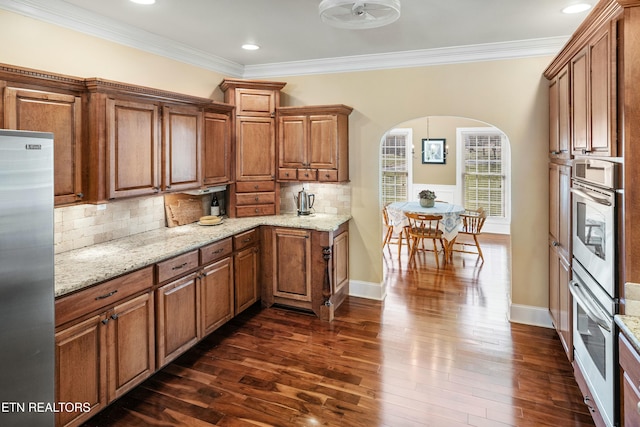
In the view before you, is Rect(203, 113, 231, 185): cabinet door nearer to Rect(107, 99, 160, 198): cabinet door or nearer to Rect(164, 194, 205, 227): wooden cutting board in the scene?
Rect(164, 194, 205, 227): wooden cutting board

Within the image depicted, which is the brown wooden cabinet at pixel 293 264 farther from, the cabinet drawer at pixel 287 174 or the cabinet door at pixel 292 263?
the cabinet drawer at pixel 287 174

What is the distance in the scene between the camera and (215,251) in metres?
3.46

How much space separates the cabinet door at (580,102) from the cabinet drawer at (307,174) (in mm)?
2415

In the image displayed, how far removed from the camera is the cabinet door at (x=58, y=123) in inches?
89.7

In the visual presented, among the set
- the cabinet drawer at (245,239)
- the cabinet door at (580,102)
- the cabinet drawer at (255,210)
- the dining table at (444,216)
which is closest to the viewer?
the cabinet door at (580,102)

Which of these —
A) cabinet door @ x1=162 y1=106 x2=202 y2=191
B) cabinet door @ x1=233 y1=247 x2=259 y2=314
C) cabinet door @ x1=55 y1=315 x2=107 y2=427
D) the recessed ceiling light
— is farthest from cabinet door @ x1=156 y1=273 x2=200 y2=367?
the recessed ceiling light

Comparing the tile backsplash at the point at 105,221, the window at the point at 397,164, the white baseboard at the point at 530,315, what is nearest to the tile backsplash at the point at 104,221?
the tile backsplash at the point at 105,221

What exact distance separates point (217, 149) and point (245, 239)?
98 centimetres

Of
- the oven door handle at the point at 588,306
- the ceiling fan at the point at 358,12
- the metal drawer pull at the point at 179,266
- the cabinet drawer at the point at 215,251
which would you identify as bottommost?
the oven door handle at the point at 588,306

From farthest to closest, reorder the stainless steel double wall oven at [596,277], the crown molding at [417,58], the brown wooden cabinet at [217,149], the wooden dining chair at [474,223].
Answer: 1. the wooden dining chair at [474,223]
2. the brown wooden cabinet at [217,149]
3. the crown molding at [417,58]
4. the stainless steel double wall oven at [596,277]

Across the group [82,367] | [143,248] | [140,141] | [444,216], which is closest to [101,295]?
[82,367]

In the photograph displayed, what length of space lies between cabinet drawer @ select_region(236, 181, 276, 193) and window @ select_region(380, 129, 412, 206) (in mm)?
4656

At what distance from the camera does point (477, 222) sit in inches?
243

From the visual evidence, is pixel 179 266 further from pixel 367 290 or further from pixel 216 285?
pixel 367 290
